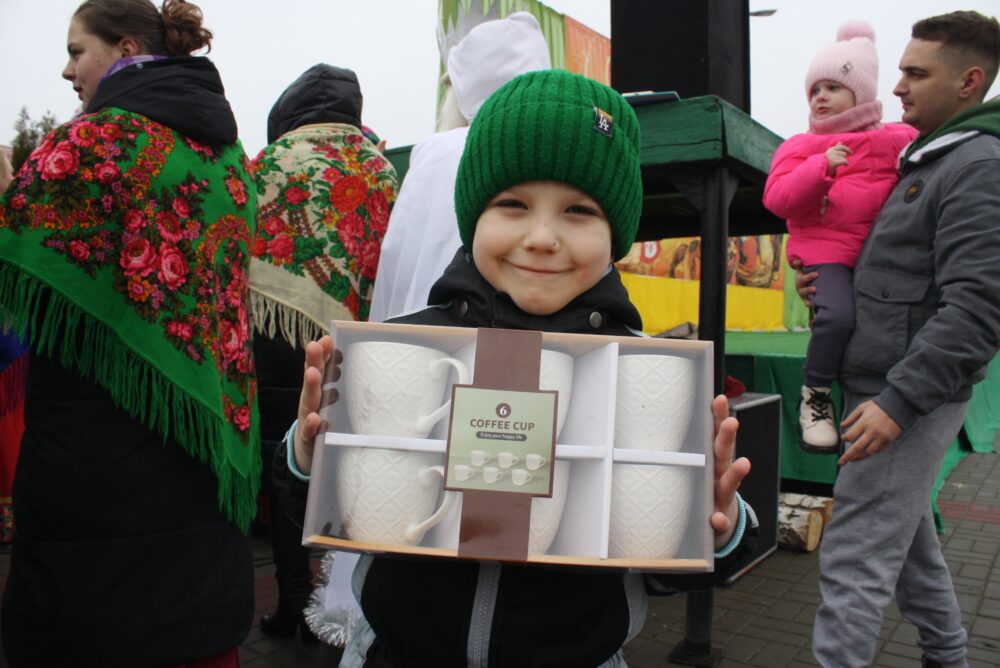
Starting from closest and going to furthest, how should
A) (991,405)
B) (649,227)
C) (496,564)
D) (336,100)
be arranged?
(496,564), (336,100), (649,227), (991,405)

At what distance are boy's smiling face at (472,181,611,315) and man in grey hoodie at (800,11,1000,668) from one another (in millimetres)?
1197

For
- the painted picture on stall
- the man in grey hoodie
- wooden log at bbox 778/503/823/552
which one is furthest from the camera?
the painted picture on stall

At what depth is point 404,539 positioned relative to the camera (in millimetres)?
924

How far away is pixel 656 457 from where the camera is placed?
3.06 ft

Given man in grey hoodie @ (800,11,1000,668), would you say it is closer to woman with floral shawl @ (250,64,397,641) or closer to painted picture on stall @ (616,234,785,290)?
woman with floral shawl @ (250,64,397,641)

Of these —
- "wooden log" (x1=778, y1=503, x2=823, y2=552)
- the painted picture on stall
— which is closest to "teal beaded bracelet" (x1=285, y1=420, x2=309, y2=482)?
"wooden log" (x1=778, y1=503, x2=823, y2=552)

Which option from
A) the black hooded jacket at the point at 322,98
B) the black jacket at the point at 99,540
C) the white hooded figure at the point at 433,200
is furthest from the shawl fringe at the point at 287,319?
the black jacket at the point at 99,540

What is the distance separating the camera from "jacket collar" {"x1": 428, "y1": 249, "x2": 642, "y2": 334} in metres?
1.20

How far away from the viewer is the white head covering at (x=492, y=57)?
2.20 m

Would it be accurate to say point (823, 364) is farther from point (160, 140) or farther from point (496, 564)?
point (160, 140)

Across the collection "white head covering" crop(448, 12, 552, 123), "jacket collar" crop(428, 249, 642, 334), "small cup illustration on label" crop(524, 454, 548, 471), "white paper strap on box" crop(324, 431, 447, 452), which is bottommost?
"small cup illustration on label" crop(524, 454, 548, 471)

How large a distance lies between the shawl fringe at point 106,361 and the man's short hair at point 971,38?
231 cm

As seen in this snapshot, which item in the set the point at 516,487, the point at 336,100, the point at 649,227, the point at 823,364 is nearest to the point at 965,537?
the point at 649,227

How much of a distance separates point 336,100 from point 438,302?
70.7 inches
